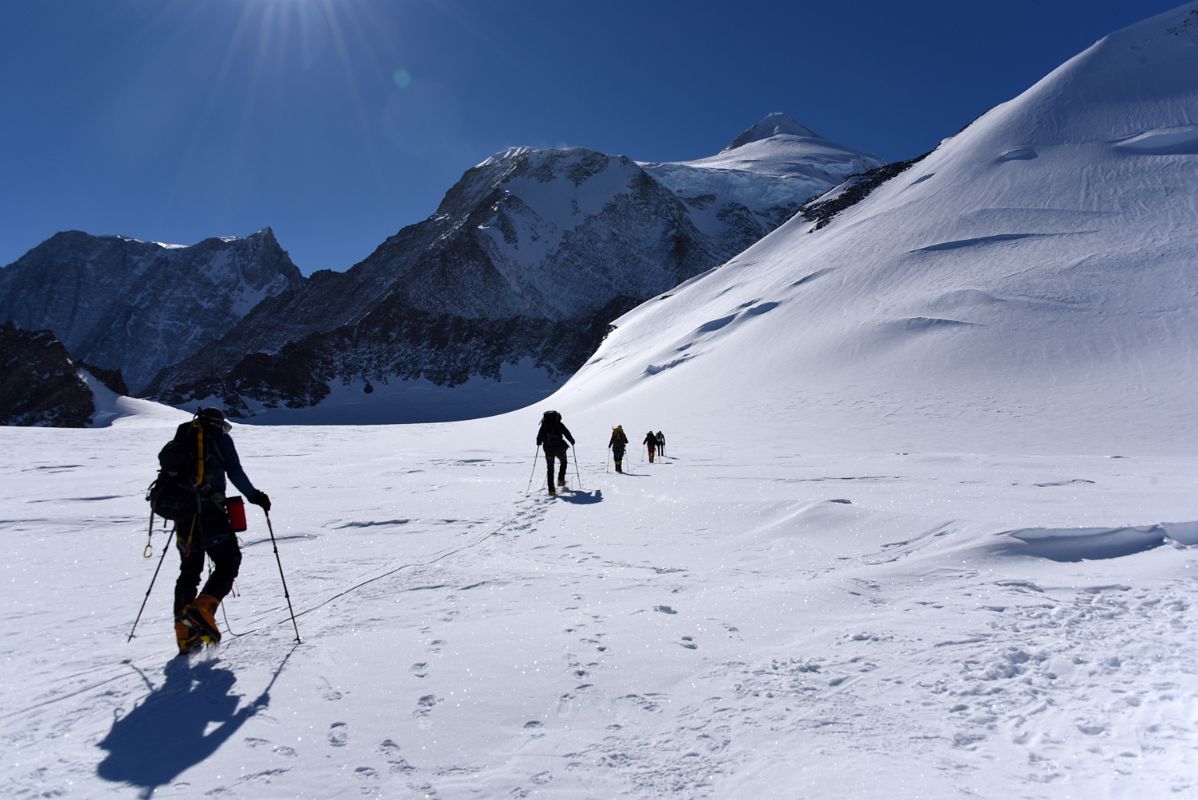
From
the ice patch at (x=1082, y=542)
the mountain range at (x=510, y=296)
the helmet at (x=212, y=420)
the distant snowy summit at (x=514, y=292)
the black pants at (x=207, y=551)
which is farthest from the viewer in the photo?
the distant snowy summit at (x=514, y=292)

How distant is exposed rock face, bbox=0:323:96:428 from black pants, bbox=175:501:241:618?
84.7 m

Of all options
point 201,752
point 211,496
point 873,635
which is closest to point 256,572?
point 211,496

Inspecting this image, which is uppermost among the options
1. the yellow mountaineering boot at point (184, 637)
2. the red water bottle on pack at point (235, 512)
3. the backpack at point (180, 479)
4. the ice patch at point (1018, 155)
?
the ice patch at point (1018, 155)

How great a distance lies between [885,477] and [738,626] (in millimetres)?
9529

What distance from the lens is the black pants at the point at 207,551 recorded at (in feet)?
16.9

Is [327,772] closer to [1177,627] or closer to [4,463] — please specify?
[1177,627]

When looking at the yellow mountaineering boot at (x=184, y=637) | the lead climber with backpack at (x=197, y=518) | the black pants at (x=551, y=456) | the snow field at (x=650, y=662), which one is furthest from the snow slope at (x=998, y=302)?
the yellow mountaineering boot at (x=184, y=637)

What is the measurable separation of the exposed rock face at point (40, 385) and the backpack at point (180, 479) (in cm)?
8458

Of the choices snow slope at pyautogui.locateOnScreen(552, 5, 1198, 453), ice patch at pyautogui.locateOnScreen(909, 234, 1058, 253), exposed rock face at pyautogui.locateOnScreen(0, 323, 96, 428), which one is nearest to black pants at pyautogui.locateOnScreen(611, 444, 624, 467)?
snow slope at pyautogui.locateOnScreen(552, 5, 1198, 453)

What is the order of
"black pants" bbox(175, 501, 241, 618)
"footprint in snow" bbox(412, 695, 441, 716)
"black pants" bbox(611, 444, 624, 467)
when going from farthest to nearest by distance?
"black pants" bbox(611, 444, 624, 467)
"black pants" bbox(175, 501, 241, 618)
"footprint in snow" bbox(412, 695, 441, 716)

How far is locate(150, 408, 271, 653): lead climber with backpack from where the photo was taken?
503 cm

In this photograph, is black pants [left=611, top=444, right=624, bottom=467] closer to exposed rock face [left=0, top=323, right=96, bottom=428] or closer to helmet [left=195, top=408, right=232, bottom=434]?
helmet [left=195, top=408, right=232, bottom=434]

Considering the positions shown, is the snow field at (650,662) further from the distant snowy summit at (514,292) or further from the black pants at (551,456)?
the distant snowy summit at (514,292)

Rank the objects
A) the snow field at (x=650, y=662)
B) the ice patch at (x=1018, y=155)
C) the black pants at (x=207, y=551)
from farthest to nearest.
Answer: the ice patch at (x=1018, y=155), the black pants at (x=207, y=551), the snow field at (x=650, y=662)
